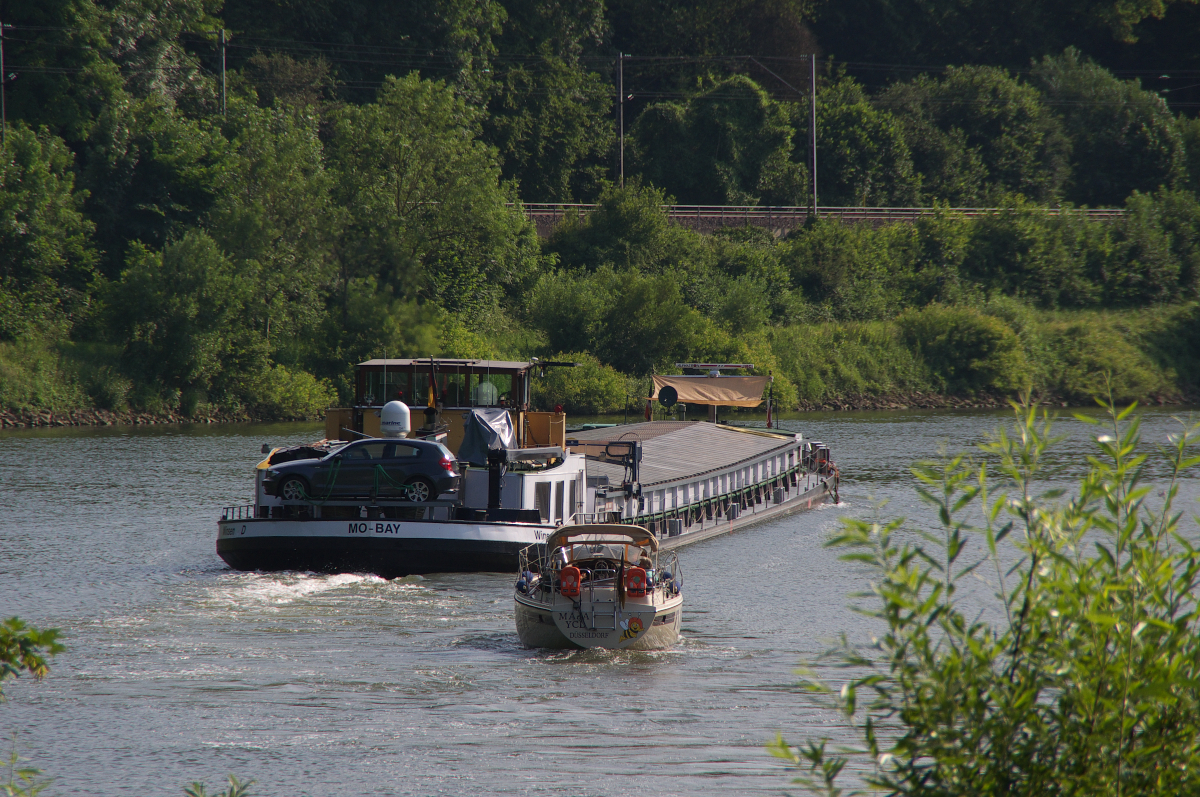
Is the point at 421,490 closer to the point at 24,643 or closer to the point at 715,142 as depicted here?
the point at 24,643

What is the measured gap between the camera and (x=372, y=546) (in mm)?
24438

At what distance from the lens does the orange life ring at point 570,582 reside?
62.6 ft

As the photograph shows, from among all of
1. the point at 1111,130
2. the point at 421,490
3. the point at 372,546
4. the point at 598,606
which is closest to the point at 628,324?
the point at 421,490

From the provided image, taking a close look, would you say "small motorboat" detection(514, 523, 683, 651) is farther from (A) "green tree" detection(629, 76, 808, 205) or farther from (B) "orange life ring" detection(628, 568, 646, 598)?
(A) "green tree" detection(629, 76, 808, 205)

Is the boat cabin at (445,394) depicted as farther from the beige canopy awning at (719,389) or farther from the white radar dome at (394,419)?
the beige canopy awning at (719,389)

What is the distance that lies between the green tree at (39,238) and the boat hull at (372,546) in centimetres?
4109

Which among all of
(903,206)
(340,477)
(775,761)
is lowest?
(775,761)

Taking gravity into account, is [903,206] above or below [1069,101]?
below

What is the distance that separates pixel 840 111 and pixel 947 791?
8860 cm

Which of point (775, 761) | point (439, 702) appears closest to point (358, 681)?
point (439, 702)

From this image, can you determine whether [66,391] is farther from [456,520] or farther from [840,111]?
[840,111]

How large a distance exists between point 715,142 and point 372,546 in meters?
68.3

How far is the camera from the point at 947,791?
6531mm

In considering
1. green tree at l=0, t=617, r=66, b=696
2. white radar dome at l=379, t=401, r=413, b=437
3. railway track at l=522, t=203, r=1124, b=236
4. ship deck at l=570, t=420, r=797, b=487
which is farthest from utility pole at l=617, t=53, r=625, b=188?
green tree at l=0, t=617, r=66, b=696
